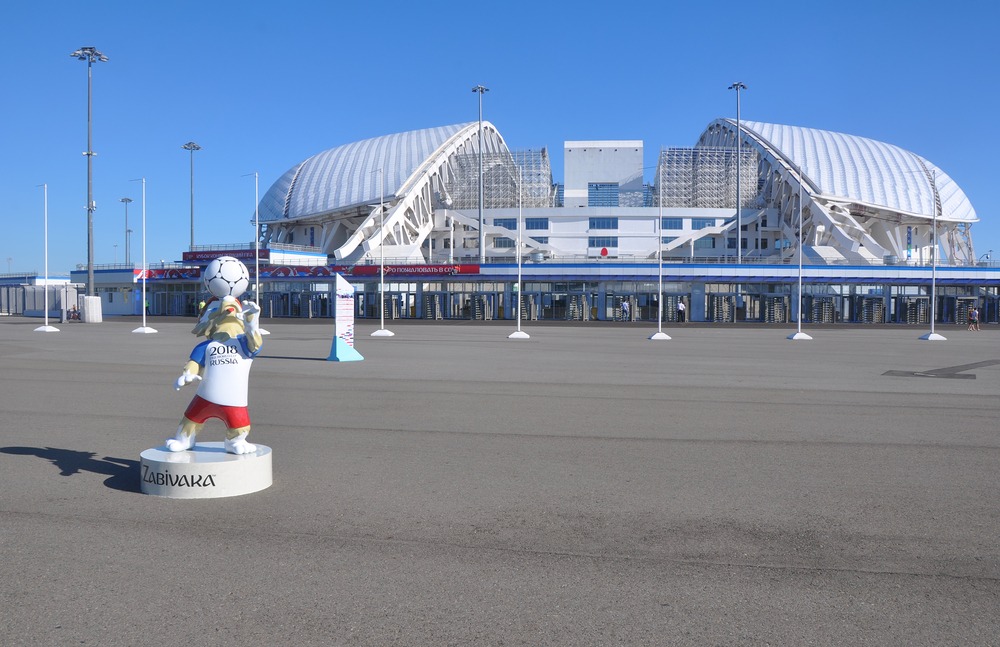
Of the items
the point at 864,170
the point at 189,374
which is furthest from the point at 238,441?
the point at 864,170

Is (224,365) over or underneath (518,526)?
over

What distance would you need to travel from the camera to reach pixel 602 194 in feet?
242

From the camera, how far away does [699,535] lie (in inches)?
230

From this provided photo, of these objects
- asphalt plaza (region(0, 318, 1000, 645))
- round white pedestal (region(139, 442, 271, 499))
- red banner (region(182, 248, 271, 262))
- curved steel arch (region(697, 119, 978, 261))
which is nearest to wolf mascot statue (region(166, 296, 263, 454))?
round white pedestal (region(139, 442, 271, 499))

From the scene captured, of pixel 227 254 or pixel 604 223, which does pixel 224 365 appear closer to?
pixel 227 254

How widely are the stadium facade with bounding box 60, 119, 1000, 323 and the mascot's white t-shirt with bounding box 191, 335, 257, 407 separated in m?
48.0

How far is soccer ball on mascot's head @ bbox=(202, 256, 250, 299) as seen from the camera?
715 centimetres

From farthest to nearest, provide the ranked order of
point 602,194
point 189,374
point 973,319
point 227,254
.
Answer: point 602,194 → point 227,254 → point 973,319 → point 189,374

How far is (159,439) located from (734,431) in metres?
7.10

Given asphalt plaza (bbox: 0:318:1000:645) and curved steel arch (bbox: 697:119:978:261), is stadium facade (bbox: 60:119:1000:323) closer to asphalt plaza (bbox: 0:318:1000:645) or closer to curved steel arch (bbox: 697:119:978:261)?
curved steel arch (bbox: 697:119:978:261)

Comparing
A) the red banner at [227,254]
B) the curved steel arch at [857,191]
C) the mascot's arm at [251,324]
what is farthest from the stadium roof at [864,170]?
the mascot's arm at [251,324]

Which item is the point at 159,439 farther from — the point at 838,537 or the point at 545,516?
the point at 838,537

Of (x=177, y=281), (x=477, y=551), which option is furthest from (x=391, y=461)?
(x=177, y=281)

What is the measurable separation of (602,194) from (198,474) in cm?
6934
